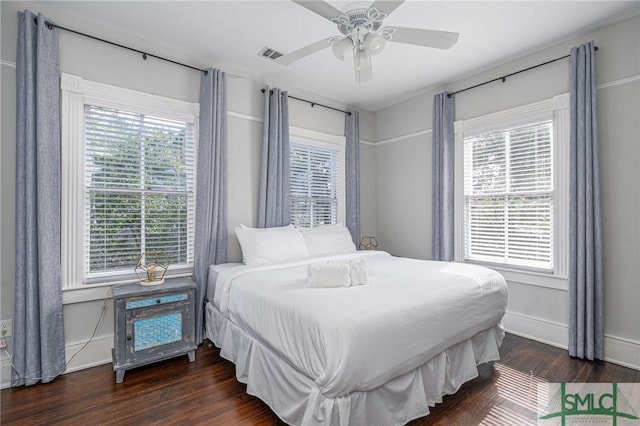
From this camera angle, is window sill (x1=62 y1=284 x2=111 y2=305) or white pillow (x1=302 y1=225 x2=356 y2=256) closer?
window sill (x1=62 y1=284 x2=111 y2=305)

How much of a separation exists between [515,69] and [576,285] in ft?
7.15

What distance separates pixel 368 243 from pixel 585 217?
2.54 metres

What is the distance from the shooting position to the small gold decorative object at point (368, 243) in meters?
4.50

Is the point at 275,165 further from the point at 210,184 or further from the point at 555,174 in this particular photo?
the point at 555,174

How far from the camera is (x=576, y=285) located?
8.89 ft

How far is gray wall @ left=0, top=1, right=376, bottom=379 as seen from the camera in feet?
7.40

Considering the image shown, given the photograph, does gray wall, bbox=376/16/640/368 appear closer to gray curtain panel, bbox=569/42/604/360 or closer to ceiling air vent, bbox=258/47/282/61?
gray curtain panel, bbox=569/42/604/360

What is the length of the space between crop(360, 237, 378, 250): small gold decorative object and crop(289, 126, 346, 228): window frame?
1.79 feet

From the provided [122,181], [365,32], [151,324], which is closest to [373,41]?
[365,32]

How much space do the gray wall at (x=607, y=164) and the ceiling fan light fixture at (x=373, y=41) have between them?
1.92 metres

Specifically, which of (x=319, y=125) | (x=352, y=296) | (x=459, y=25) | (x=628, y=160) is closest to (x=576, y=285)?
(x=628, y=160)

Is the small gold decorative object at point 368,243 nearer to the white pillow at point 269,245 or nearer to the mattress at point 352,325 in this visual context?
the white pillow at point 269,245

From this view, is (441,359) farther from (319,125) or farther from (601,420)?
(319,125)

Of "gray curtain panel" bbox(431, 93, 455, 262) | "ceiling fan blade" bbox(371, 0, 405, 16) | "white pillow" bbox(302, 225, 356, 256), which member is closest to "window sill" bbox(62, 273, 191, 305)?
"white pillow" bbox(302, 225, 356, 256)
